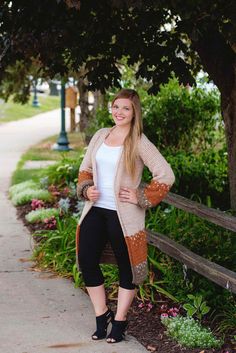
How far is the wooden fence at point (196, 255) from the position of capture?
462 cm

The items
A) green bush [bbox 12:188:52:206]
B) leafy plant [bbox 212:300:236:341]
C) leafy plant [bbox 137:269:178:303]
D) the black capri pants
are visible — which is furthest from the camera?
green bush [bbox 12:188:52:206]

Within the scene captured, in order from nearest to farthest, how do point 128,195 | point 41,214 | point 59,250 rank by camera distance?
point 128,195 < point 59,250 < point 41,214

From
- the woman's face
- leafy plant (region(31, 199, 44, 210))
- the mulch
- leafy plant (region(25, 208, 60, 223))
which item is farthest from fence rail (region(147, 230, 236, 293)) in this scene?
leafy plant (region(31, 199, 44, 210))

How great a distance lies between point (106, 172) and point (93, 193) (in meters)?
0.16

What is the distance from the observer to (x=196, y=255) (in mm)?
5098

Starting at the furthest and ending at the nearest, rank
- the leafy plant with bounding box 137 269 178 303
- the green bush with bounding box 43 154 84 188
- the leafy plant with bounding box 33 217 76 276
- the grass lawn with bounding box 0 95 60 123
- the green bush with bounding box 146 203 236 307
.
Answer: the grass lawn with bounding box 0 95 60 123 < the green bush with bounding box 43 154 84 188 < the leafy plant with bounding box 33 217 76 276 < the leafy plant with bounding box 137 269 178 303 < the green bush with bounding box 146 203 236 307

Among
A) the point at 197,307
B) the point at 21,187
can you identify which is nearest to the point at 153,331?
the point at 197,307

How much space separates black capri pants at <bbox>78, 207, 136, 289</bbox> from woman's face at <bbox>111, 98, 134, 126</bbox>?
22.7 inches

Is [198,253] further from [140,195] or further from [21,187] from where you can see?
[21,187]

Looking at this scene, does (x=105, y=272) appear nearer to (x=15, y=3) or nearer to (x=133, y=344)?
(x=133, y=344)

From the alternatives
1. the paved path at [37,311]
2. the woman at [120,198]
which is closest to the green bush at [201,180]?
the paved path at [37,311]

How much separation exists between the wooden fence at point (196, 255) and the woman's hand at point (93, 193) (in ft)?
1.32

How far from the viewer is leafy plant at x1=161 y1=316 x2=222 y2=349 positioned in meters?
Answer: 4.55

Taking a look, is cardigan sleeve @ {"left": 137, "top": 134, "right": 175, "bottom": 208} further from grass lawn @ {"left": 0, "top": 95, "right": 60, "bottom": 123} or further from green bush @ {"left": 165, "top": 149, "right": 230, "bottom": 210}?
grass lawn @ {"left": 0, "top": 95, "right": 60, "bottom": 123}
